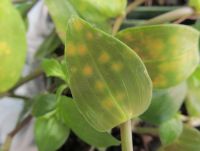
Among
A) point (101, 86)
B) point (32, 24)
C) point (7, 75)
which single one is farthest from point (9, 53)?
point (32, 24)

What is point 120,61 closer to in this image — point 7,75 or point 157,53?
point 157,53

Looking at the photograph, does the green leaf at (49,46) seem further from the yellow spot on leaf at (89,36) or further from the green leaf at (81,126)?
the yellow spot on leaf at (89,36)

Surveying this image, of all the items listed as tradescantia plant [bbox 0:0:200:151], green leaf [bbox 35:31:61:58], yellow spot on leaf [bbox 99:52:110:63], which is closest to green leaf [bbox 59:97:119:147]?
tradescantia plant [bbox 0:0:200:151]

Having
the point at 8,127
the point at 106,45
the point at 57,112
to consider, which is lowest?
the point at 8,127

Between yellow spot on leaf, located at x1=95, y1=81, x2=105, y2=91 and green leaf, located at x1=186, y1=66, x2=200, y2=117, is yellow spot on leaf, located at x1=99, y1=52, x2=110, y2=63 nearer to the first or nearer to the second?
yellow spot on leaf, located at x1=95, y1=81, x2=105, y2=91

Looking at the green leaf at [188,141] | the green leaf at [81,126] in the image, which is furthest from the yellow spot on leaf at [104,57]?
the green leaf at [188,141]

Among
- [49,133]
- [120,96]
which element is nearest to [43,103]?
[49,133]

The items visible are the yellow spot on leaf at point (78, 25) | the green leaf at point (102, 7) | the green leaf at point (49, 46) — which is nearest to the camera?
the yellow spot on leaf at point (78, 25)
